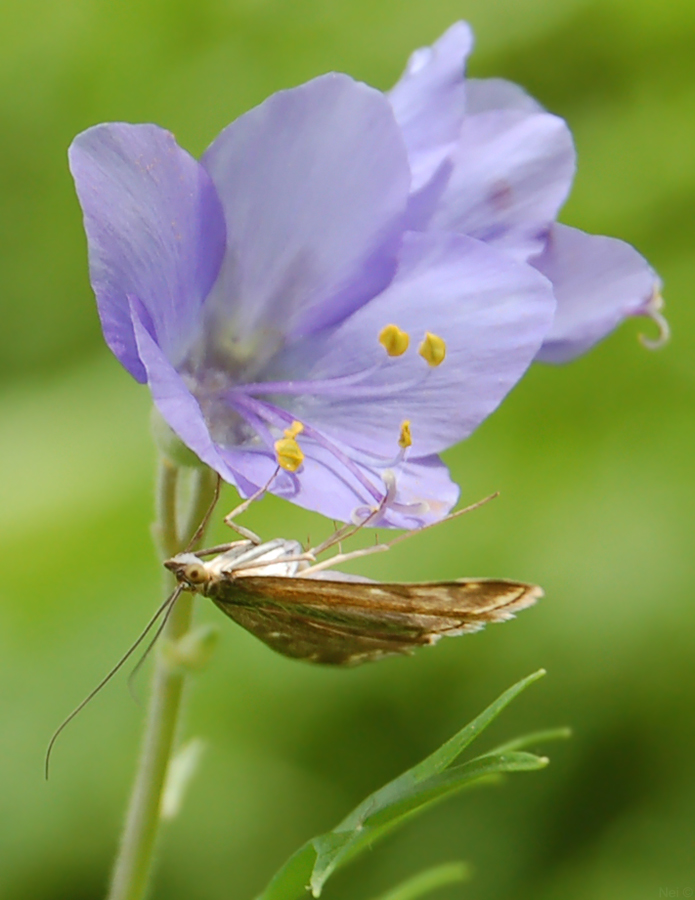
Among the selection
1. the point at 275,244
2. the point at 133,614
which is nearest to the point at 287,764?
the point at 133,614

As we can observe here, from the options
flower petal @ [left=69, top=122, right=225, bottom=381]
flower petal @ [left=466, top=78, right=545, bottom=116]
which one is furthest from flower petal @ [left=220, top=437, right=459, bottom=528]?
flower petal @ [left=466, top=78, right=545, bottom=116]

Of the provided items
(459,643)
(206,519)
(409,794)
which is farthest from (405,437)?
(459,643)

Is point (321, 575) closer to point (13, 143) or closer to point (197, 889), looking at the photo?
point (197, 889)

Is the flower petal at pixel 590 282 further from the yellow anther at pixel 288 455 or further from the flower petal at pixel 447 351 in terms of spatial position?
the yellow anther at pixel 288 455

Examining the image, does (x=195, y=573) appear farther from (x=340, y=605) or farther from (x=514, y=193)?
(x=514, y=193)

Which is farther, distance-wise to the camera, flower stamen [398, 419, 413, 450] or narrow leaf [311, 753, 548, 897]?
flower stamen [398, 419, 413, 450]

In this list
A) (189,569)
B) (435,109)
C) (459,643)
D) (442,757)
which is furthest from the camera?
(459,643)

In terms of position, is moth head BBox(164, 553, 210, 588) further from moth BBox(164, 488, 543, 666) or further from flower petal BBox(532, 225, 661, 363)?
flower petal BBox(532, 225, 661, 363)
